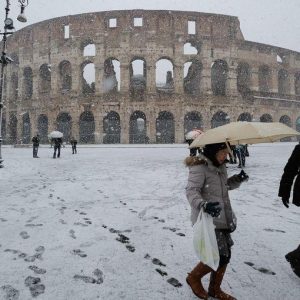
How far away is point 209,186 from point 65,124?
90.7 feet

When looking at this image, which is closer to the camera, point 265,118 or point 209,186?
point 209,186

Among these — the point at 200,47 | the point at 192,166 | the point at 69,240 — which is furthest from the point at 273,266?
the point at 200,47

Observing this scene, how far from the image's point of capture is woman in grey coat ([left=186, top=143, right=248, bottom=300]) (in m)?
2.35

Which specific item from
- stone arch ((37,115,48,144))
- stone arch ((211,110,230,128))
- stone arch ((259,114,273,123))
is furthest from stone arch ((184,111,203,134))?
stone arch ((37,115,48,144))

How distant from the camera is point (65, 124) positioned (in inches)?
1128

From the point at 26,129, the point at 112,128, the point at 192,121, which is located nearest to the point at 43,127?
the point at 26,129

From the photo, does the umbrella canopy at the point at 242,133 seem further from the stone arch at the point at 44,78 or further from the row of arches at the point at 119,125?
the stone arch at the point at 44,78

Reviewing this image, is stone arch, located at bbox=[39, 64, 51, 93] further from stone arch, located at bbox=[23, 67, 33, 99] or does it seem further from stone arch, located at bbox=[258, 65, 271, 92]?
stone arch, located at bbox=[258, 65, 271, 92]

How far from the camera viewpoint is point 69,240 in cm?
364

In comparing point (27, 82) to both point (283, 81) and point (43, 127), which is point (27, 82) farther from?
point (283, 81)

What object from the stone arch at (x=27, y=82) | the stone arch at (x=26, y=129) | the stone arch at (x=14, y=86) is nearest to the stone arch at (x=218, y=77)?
the stone arch at (x=27, y=82)

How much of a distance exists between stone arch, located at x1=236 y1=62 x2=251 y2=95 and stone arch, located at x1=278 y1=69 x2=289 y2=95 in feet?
13.2

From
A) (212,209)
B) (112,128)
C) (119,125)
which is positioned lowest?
(212,209)

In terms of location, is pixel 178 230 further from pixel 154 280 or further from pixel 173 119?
pixel 173 119
